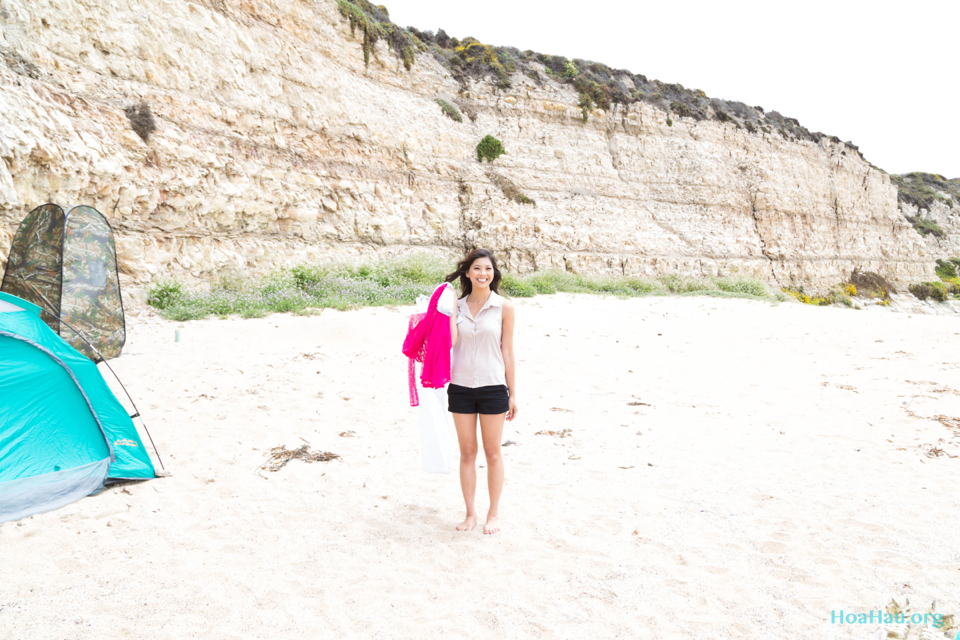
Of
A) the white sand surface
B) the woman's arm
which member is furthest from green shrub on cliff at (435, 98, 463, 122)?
the woman's arm

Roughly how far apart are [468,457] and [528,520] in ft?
2.45

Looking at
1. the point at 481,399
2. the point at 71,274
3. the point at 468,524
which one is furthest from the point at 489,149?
the point at 468,524

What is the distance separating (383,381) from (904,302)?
116ft

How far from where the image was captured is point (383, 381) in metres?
7.60

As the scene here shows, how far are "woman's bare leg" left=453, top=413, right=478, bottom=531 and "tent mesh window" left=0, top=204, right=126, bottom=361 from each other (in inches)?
274

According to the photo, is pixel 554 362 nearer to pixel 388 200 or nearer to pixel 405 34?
pixel 388 200

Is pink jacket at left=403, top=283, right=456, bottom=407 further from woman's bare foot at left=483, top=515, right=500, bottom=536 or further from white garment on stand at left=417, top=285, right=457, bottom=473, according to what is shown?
woman's bare foot at left=483, top=515, right=500, bottom=536

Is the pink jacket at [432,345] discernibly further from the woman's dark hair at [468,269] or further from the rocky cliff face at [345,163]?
the rocky cliff face at [345,163]

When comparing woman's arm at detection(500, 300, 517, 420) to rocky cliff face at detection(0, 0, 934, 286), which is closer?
woman's arm at detection(500, 300, 517, 420)

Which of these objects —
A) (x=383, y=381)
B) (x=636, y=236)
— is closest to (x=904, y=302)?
(x=636, y=236)

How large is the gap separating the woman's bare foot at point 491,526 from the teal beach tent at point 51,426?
292 cm

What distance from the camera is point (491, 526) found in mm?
3602

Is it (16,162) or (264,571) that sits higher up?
(16,162)

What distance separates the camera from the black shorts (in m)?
3.41
